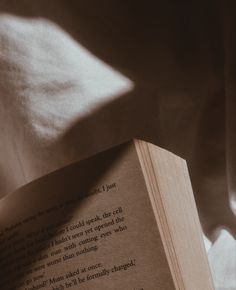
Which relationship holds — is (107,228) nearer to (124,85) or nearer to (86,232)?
(86,232)

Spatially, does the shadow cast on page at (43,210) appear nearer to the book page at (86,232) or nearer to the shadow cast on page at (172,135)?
the book page at (86,232)

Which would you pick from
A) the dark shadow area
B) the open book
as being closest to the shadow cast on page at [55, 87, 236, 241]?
the dark shadow area

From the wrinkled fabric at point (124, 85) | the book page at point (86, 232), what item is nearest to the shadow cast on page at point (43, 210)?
the book page at point (86, 232)

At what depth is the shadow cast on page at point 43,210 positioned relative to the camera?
466 mm

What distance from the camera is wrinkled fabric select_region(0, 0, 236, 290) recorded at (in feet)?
2.08

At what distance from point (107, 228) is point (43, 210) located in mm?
74

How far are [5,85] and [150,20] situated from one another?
0.20 m

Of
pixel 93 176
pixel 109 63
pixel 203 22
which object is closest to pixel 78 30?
pixel 109 63

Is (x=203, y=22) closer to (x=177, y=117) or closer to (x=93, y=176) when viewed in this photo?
(x=177, y=117)

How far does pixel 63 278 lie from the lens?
47 cm

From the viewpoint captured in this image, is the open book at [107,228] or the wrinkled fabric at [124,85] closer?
the open book at [107,228]

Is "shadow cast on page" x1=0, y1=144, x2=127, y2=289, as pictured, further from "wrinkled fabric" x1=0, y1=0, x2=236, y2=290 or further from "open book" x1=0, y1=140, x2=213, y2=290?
"wrinkled fabric" x1=0, y1=0, x2=236, y2=290

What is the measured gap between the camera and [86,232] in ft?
1.51

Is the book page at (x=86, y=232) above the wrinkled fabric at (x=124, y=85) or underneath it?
underneath
